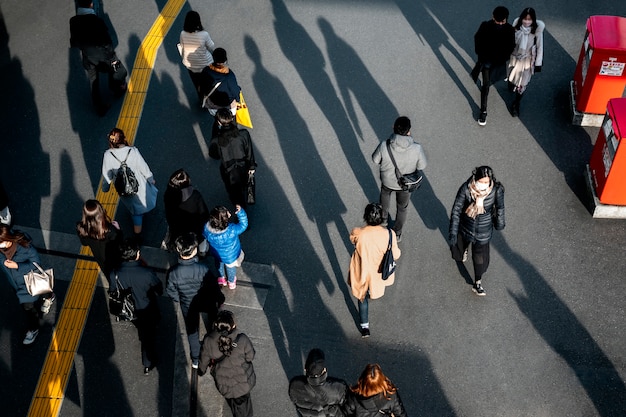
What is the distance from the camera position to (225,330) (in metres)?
5.82

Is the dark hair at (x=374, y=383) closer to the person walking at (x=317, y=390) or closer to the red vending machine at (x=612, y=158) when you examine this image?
the person walking at (x=317, y=390)

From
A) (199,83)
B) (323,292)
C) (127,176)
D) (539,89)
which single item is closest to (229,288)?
(323,292)

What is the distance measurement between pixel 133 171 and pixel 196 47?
7.62 ft

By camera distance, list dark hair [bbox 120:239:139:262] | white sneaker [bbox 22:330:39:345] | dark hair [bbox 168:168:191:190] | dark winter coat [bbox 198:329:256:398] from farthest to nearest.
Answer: white sneaker [bbox 22:330:39:345] → dark hair [bbox 168:168:191:190] → dark hair [bbox 120:239:139:262] → dark winter coat [bbox 198:329:256:398]

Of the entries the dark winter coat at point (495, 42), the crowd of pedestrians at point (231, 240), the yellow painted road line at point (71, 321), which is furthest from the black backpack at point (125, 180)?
the dark winter coat at point (495, 42)

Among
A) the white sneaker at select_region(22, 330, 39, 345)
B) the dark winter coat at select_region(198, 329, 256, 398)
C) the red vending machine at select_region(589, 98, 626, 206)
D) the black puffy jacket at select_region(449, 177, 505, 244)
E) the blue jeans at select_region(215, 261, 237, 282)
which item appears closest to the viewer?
the dark winter coat at select_region(198, 329, 256, 398)

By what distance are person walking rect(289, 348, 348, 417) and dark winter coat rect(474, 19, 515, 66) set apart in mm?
5064

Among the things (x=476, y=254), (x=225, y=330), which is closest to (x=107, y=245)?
(x=225, y=330)

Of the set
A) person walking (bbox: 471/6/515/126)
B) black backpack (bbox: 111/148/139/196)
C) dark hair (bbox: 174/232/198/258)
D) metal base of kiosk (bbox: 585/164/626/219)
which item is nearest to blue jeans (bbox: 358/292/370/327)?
dark hair (bbox: 174/232/198/258)

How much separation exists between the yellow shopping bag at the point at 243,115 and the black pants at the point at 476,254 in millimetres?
3450

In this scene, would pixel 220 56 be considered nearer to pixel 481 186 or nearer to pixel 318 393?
pixel 481 186

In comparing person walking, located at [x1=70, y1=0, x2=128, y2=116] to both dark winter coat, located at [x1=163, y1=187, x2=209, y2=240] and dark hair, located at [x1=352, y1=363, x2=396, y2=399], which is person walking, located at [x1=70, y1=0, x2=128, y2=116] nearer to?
dark winter coat, located at [x1=163, y1=187, x2=209, y2=240]

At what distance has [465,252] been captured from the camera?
779 cm

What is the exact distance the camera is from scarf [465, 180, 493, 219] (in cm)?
676
